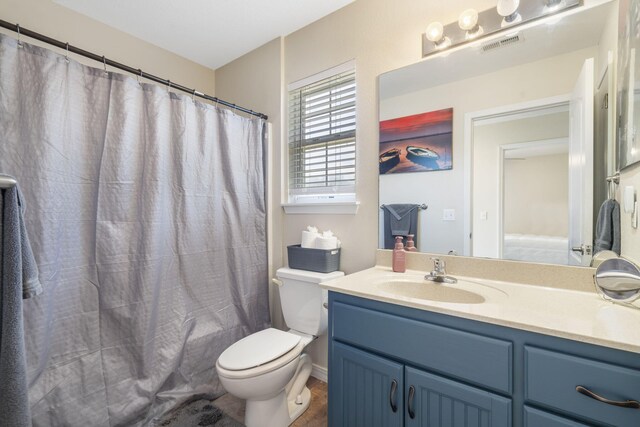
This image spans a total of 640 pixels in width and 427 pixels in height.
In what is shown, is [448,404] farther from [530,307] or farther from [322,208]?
[322,208]

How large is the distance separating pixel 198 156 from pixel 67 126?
0.62 m

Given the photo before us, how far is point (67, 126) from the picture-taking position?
1321 millimetres

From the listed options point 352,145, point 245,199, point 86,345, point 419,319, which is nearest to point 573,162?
point 419,319

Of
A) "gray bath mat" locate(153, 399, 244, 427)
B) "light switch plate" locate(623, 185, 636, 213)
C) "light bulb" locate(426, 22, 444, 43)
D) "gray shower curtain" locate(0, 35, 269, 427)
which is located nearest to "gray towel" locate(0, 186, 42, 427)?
A: "gray shower curtain" locate(0, 35, 269, 427)

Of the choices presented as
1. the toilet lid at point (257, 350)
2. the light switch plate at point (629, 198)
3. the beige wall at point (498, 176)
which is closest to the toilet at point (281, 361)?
the toilet lid at point (257, 350)

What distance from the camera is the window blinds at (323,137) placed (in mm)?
1848

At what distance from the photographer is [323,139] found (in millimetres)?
1973

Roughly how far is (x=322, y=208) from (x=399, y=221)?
0.54 m

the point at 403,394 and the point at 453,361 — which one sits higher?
the point at 453,361

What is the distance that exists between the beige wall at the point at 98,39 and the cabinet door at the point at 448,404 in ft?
8.46

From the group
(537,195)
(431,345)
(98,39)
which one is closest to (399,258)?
(431,345)

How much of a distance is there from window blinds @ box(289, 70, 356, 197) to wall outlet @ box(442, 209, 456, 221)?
0.57 m

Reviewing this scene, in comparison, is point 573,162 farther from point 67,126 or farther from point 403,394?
point 67,126

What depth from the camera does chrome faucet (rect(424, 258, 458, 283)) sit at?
1.36 m
